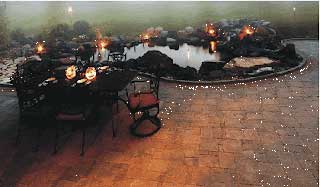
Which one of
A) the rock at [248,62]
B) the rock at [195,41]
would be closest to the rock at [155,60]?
the rock at [248,62]

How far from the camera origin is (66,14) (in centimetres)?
3319

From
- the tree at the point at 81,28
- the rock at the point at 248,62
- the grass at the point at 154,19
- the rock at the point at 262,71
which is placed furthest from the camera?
the grass at the point at 154,19

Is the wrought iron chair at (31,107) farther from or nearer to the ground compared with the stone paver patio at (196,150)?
farther from the ground

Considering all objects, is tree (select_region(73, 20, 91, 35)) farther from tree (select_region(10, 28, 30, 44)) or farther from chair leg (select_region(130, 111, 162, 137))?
chair leg (select_region(130, 111, 162, 137))

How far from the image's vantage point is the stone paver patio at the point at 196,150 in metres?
5.43

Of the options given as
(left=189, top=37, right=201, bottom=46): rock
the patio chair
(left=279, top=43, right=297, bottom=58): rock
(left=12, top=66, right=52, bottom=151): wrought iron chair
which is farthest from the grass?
(left=12, top=66, right=52, bottom=151): wrought iron chair

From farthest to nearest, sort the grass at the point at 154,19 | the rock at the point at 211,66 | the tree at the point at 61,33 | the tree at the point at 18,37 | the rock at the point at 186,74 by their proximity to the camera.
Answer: the grass at the point at 154,19 → the tree at the point at 61,33 → the tree at the point at 18,37 → the rock at the point at 211,66 → the rock at the point at 186,74

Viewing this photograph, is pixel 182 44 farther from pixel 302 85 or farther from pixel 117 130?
pixel 117 130

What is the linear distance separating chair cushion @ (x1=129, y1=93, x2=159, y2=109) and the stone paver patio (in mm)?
763

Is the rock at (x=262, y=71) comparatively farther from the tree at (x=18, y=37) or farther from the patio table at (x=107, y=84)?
the tree at (x=18, y=37)

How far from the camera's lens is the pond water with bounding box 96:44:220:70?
46.2 feet

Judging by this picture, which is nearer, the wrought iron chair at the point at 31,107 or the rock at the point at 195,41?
the wrought iron chair at the point at 31,107

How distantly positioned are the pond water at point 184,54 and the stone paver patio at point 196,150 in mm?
5525

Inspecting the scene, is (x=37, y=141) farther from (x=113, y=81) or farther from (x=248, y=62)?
(x=248, y=62)
